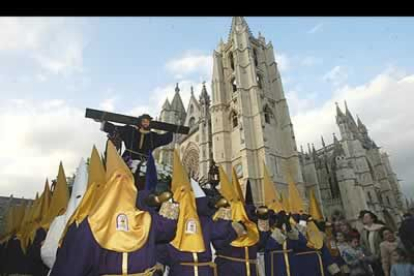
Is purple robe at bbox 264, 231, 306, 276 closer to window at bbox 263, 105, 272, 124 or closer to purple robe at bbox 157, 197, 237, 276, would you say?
purple robe at bbox 157, 197, 237, 276

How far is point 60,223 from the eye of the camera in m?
3.87

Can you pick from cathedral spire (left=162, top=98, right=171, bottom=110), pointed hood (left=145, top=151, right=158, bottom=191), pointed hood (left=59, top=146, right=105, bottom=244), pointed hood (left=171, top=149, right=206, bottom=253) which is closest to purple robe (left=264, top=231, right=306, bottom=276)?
pointed hood (left=171, top=149, right=206, bottom=253)

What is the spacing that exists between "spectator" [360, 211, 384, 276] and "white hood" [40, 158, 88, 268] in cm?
563

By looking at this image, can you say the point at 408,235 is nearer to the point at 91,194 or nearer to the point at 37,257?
the point at 91,194

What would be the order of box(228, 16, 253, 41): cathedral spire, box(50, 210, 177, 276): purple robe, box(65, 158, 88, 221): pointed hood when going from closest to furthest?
box(50, 210, 177, 276): purple robe → box(65, 158, 88, 221): pointed hood → box(228, 16, 253, 41): cathedral spire

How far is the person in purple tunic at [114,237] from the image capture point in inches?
86.3

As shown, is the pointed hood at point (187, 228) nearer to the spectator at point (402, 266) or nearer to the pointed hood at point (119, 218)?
the pointed hood at point (119, 218)

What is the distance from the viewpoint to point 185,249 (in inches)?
127

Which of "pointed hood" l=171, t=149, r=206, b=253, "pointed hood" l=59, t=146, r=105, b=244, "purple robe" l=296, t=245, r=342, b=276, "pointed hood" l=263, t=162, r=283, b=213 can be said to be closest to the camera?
"pointed hood" l=59, t=146, r=105, b=244

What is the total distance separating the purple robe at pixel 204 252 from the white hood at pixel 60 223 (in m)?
1.33

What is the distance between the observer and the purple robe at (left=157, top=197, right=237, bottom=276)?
3285 millimetres

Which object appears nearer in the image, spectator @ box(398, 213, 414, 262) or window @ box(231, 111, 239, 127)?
spectator @ box(398, 213, 414, 262)

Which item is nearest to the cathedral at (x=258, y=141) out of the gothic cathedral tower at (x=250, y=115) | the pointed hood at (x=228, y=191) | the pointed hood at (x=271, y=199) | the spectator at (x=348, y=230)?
the gothic cathedral tower at (x=250, y=115)

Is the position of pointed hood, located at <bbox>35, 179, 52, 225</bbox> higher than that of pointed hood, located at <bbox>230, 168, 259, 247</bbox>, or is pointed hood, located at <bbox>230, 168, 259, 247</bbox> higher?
pointed hood, located at <bbox>35, 179, 52, 225</bbox>
